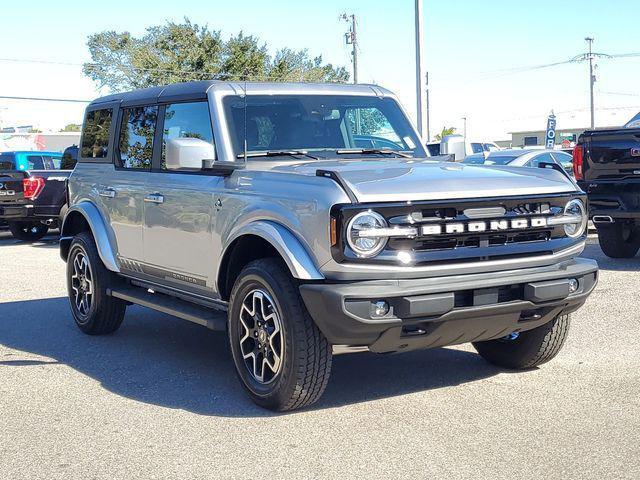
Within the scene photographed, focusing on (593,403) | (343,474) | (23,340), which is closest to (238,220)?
(343,474)

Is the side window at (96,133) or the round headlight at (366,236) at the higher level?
the side window at (96,133)

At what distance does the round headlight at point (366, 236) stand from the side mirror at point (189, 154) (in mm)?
1504

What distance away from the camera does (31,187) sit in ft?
58.9

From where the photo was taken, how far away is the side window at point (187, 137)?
6.04 metres

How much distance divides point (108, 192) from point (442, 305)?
12.3 feet

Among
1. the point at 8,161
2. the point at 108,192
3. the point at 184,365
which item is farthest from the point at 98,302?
the point at 8,161

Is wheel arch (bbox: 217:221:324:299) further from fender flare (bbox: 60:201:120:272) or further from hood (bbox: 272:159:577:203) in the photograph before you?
fender flare (bbox: 60:201:120:272)

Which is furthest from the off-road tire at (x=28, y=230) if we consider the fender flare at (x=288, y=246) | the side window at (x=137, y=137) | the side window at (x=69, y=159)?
the fender flare at (x=288, y=246)

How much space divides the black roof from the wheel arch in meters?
1.28

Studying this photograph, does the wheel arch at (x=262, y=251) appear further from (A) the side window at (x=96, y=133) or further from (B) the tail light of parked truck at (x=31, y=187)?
(B) the tail light of parked truck at (x=31, y=187)

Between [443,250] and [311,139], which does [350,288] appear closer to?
[443,250]

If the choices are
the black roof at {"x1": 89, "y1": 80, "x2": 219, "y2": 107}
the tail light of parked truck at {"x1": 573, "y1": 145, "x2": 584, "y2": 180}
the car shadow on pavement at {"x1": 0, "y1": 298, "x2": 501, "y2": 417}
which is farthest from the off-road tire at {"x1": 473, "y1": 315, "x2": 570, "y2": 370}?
the tail light of parked truck at {"x1": 573, "y1": 145, "x2": 584, "y2": 180}

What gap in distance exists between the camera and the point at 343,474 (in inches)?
175

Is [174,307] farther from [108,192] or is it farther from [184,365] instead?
[108,192]
